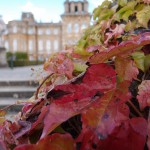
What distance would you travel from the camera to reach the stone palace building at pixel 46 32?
186 feet

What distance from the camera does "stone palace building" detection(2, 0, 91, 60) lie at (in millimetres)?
56812

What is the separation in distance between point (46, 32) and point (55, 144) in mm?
58792

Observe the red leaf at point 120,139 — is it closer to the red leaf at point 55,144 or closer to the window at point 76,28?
the red leaf at point 55,144

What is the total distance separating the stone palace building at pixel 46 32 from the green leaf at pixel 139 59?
5617 cm

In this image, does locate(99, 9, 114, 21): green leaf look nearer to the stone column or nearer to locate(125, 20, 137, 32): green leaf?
locate(125, 20, 137, 32): green leaf

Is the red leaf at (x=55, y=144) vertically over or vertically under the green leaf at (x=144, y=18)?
under

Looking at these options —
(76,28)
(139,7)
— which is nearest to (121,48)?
(139,7)

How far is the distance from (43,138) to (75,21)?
57723mm

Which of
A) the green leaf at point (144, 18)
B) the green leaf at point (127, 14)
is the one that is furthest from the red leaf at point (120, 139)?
the green leaf at point (127, 14)

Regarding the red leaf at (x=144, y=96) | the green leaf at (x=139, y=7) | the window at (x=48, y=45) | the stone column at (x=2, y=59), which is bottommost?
the red leaf at (x=144, y=96)

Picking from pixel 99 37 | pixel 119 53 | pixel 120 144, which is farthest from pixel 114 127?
pixel 99 37

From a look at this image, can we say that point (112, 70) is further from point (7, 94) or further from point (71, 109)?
point (7, 94)

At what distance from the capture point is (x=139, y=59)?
1.94 ft

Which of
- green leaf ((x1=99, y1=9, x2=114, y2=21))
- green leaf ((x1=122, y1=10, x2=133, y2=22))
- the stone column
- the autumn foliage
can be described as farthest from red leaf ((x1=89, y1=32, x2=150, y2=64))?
the stone column
